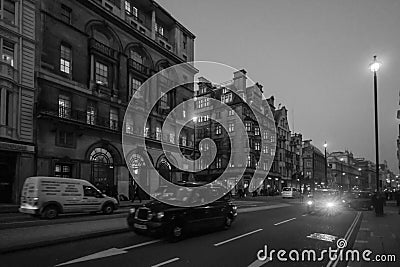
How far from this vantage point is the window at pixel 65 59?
99.1 feet

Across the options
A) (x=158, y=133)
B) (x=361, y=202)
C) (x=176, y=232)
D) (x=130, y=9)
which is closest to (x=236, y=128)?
(x=158, y=133)

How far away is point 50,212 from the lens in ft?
55.7

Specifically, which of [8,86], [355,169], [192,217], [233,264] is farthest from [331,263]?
[355,169]

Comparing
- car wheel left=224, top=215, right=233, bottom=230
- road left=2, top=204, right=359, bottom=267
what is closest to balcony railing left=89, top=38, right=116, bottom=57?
car wheel left=224, top=215, right=233, bottom=230

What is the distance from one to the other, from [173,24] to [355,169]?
5953 inches

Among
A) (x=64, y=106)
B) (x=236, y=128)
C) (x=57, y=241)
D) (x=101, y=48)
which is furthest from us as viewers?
(x=236, y=128)

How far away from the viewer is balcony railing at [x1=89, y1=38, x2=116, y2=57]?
33.0 metres

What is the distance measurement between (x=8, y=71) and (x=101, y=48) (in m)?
11.2

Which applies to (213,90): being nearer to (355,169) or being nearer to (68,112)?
(68,112)

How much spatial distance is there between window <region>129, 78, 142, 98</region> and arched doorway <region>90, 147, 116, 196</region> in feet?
27.1

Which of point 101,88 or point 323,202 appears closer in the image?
point 323,202

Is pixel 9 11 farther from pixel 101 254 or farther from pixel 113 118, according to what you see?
pixel 101 254

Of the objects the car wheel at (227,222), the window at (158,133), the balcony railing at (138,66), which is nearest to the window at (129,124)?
the window at (158,133)

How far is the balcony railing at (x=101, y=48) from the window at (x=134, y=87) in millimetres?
4405
